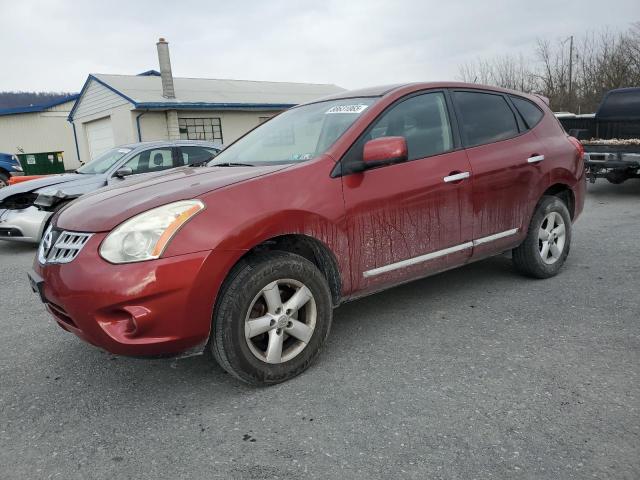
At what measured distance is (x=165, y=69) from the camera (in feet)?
64.5

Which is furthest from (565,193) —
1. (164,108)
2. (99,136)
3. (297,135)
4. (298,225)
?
(99,136)

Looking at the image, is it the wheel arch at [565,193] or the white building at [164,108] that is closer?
the wheel arch at [565,193]

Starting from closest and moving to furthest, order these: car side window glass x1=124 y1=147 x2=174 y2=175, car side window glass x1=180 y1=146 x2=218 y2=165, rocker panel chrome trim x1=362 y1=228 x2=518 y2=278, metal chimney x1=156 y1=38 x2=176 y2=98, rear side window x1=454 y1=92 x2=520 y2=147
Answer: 1. rocker panel chrome trim x1=362 y1=228 x2=518 y2=278
2. rear side window x1=454 y1=92 x2=520 y2=147
3. car side window glass x1=124 y1=147 x2=174 y2=175
4. car side window glass x1=180 y1=146 x2=218 y2=165
5. metal chimney x1=156 y1=38 x2=176 y2=98

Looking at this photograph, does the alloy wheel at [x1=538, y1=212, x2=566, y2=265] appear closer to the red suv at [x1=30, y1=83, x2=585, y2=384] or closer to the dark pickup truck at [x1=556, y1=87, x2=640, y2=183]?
the red suv at [x1=30, y1=83, x2=585, y2=384]

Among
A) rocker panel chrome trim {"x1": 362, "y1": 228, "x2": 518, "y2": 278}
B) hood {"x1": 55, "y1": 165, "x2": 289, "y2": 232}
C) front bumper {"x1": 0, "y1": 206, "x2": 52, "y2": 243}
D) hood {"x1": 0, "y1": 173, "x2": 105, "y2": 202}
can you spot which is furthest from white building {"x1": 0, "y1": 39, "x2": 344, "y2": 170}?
hood {"x1": 55, "y1": 165, "x2": 289, "y2": 232}

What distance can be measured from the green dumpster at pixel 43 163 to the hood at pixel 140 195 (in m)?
17.2

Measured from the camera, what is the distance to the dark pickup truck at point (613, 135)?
342 inches

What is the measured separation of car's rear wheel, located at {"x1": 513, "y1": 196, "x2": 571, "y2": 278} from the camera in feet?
14.2

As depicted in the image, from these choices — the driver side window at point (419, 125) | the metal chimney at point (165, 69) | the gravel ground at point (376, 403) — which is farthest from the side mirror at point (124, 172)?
the metal chimney at point (165, 69)

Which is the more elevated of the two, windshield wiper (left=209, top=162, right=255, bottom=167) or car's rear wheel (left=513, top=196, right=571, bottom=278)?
windshield wiper (left=209, top=162, right=255, bottom=167)

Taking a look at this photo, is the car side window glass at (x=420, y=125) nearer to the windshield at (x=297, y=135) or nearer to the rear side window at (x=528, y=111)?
the windshield at (x=297, y=135)

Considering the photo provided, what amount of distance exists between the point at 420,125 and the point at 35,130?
111 ft

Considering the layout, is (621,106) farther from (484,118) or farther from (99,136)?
(99,136)

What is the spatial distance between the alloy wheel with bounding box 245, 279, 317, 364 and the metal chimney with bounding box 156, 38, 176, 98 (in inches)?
735
